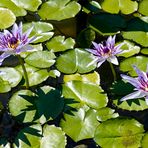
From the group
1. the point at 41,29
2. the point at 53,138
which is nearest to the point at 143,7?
the point at 41,29

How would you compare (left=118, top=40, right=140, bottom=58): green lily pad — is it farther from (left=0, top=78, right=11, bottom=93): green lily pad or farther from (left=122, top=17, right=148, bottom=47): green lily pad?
(left=0, top=78, right=11, bottom=93): green lily pad

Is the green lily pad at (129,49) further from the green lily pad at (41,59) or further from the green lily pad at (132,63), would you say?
the green lily pad at (41,59)

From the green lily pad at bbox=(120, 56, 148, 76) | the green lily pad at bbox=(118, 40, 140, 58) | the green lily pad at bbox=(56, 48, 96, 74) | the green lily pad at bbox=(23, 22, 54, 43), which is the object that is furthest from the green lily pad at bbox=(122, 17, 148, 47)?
the green lily pad at bbox=(23, 22, 54, 43)

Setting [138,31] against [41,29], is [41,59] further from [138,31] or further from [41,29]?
[138,31]

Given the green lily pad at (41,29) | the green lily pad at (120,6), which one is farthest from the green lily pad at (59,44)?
the green lily pad at (120,6)

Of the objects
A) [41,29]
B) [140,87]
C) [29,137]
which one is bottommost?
[29,137]

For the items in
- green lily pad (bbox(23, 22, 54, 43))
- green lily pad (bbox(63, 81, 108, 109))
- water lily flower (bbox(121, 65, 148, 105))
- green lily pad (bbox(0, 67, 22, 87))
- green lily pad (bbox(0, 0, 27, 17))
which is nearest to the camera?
water lily flower (bbox(121, 65, 148, 105))
